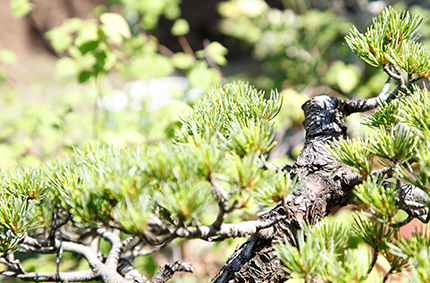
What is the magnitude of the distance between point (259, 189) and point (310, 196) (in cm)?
13

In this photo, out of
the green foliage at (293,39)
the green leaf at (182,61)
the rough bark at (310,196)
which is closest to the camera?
the rough bark at (310,196)

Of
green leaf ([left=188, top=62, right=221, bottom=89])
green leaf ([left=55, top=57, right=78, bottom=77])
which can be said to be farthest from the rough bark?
green leaf ([left=55, top=57, right=78, bottom=77])

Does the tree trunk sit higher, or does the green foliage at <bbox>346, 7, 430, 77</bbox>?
the green foliage at <bbox>346, 7, 430, 77</bbox>

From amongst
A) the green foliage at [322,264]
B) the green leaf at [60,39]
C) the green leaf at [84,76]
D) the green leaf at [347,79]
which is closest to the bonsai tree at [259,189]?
the green foliage at [322,264]

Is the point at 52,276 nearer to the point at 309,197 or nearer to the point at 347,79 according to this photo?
the point at 309,197

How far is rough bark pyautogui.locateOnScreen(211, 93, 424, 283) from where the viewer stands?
0.35m

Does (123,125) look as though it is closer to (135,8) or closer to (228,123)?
(135,8)

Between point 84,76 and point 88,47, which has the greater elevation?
point 88,47

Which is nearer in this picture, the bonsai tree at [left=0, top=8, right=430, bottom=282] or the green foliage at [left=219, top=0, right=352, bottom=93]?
the bonsai tree at [left=0, top=8, right=430, bottom=282]

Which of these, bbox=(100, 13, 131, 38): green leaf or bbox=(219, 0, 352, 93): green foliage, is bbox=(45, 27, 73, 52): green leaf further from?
bbox=(219, 0, 352, 93): green foliage

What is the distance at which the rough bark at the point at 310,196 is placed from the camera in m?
0.35

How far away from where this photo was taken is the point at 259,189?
0.85 feet

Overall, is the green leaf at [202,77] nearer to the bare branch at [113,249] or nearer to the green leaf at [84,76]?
the green leaf at [84,76]

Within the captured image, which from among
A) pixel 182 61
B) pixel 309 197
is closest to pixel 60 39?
pixel 182 61
